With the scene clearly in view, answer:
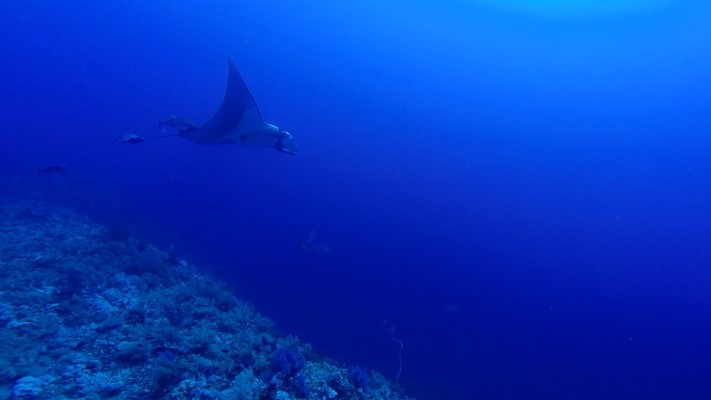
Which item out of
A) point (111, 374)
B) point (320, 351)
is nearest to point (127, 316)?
point (111, 374)

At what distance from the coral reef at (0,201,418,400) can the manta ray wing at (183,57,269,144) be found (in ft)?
11.5

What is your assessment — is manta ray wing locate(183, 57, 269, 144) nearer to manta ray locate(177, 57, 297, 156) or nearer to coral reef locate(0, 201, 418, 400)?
manta ray locate(177, 57, 297, 156)

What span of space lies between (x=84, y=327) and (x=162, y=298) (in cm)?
163

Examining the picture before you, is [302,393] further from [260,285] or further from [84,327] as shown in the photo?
[260,285]

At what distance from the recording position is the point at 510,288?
22.7 m

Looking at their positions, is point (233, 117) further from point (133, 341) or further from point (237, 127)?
point (133, 341)

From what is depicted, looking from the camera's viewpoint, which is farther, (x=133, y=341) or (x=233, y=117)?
(x=233, y=117)

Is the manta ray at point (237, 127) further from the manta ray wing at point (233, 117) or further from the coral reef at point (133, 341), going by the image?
the coral reef at point (133, 341)

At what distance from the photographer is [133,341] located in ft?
20.1

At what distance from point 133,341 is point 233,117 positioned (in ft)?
14.8

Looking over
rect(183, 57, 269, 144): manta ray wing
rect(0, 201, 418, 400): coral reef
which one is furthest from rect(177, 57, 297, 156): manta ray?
rect(0, 201, 418, 400): coral reef

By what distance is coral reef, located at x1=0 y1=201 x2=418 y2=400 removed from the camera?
5176 mm

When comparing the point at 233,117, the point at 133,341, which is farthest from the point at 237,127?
the point at 133,341

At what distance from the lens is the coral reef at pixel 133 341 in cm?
518
